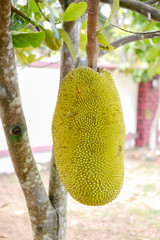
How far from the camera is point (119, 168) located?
63 cm

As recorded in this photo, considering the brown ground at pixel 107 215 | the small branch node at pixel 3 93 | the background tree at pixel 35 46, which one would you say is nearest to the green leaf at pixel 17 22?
the background tree at pixel 35 46

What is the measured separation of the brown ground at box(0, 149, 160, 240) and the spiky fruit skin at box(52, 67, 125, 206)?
0.86 metres

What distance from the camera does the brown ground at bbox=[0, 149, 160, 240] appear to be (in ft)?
5.07

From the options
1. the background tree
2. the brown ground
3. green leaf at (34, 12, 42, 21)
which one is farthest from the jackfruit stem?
the brown ground

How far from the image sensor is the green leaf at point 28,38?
554 millimetres

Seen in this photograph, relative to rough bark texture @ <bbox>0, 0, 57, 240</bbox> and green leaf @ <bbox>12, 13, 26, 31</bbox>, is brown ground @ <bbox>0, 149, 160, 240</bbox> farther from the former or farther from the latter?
green leaf @ <bbox>12, 13, 26, 31</bbox>

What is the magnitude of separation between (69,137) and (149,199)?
197 centimetres

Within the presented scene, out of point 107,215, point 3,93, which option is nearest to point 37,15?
point 3,93

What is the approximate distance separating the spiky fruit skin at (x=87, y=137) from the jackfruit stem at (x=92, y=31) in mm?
33

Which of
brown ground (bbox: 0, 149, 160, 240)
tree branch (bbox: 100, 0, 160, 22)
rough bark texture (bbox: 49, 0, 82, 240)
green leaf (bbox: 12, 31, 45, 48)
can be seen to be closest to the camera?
green leaf (bbox: 12, 31, 45, 48)

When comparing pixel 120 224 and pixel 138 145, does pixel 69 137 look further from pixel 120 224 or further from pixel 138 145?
pixel 138 145

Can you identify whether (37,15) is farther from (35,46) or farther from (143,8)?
(143,8)

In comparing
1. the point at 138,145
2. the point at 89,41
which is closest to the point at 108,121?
the point at 89,41

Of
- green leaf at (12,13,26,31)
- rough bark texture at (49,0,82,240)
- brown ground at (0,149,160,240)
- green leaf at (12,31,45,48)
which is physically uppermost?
green leaf at (12,13,26,31)
